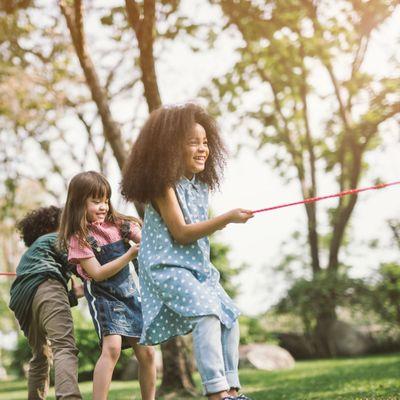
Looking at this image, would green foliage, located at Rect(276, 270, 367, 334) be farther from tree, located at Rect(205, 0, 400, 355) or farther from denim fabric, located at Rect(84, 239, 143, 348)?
denim fabric, located at Rect(84, 239, 143, 348)

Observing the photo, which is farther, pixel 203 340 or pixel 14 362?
pixel 14 362

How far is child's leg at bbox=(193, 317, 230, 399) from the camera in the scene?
2.71 m

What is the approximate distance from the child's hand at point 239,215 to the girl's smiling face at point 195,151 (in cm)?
37

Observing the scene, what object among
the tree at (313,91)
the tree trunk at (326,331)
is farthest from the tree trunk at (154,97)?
the tree trunk at (326,331)

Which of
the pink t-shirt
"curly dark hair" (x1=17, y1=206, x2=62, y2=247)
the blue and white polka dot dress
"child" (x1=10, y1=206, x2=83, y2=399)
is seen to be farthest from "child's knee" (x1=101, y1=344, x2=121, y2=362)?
"curly dark hair" (x1=17, y1=206, x2=62, y2=247)

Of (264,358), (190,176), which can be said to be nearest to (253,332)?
(264,358)

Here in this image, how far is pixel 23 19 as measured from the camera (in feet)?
27.9

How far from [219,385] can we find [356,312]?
36.3 ft

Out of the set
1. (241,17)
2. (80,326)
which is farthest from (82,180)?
(80,326)

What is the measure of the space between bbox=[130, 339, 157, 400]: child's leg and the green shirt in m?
0.70

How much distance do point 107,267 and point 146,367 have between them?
2.13 feet

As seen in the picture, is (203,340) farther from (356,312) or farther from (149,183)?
(356,312)

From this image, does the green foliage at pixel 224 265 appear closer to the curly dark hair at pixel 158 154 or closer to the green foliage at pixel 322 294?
the green foliage at pixel 322 294

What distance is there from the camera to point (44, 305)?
391 cm
